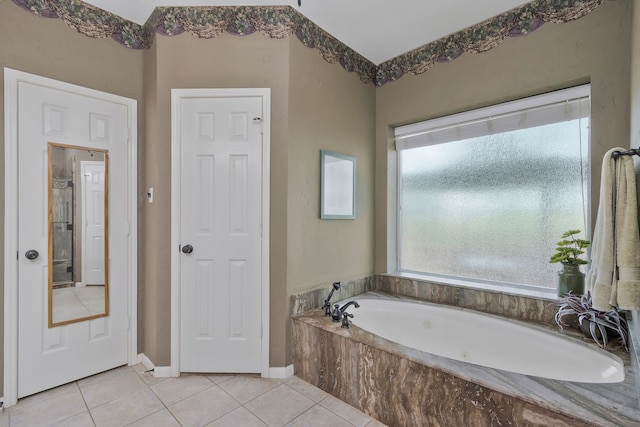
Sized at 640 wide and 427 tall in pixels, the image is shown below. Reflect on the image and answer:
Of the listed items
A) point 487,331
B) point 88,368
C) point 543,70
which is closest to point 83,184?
point 88,368

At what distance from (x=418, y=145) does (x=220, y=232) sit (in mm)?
1935

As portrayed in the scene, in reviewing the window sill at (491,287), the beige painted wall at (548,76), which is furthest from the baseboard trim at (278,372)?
the beige painted wall at (548,76)

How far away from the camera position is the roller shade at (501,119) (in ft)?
6.73

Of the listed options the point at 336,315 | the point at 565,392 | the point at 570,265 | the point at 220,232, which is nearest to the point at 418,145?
the point at 570,265

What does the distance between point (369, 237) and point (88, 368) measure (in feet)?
8.13

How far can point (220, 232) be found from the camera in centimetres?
221

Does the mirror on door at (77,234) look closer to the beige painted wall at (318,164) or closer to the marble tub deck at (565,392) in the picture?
the beige painted wall at (318,164)

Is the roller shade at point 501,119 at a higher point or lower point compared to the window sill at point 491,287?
higher

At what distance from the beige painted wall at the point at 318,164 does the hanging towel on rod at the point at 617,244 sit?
1.68 metres

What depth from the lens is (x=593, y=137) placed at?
192cm

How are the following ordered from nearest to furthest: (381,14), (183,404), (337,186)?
(183,404) → (381,14) → (337,186)

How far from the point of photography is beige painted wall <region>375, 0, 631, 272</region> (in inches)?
72.1

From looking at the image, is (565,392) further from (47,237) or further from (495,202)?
(47,237)

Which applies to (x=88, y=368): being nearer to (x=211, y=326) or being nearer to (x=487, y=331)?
(x=211, y=326)
